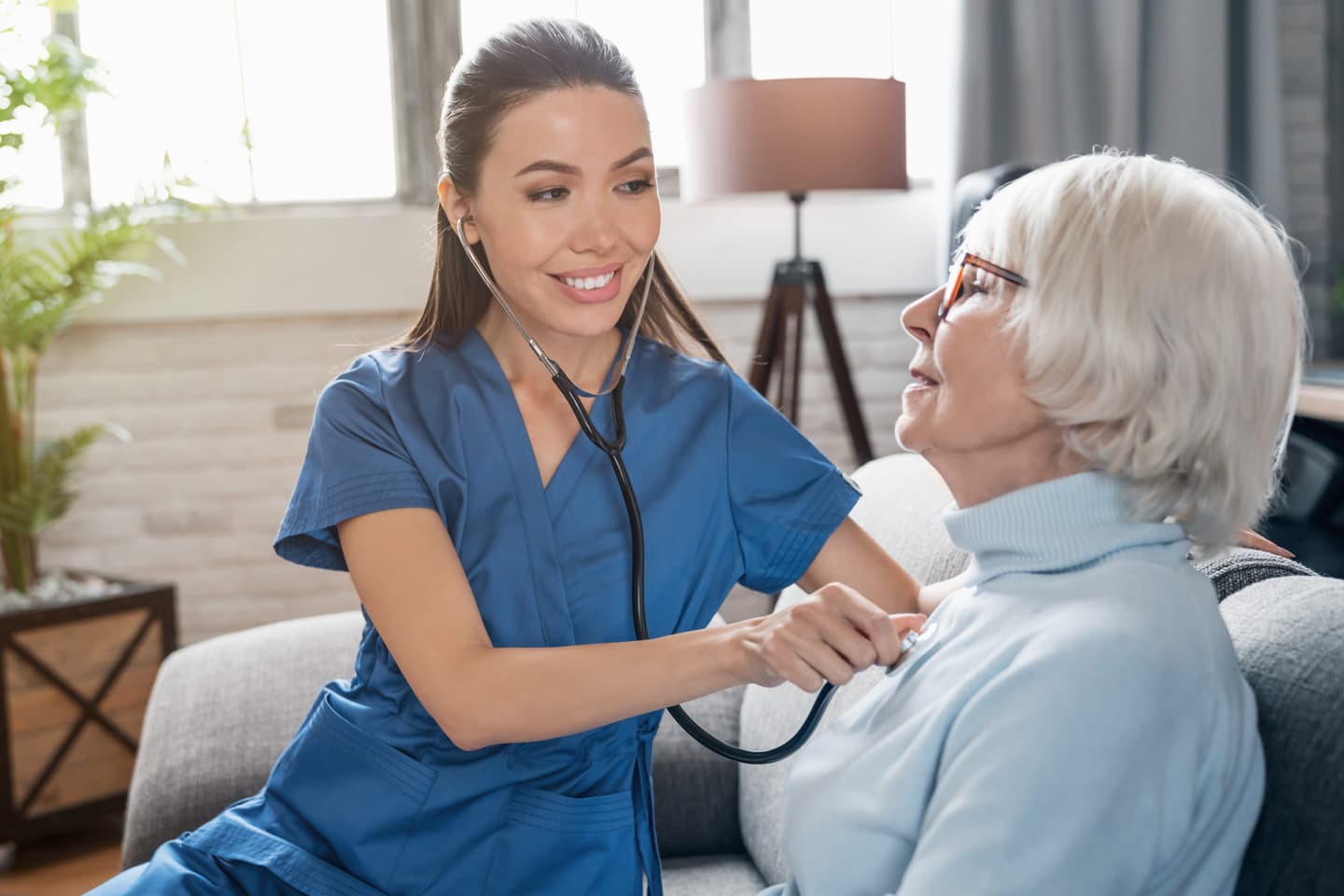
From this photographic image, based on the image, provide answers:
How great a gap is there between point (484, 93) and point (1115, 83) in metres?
2.13

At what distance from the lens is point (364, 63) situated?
3170 mm

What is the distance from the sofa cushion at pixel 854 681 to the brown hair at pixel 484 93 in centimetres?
42

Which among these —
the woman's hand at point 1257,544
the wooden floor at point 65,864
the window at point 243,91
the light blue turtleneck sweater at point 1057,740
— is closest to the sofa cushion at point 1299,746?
the light blue turtleneck sweater at point 1057,740

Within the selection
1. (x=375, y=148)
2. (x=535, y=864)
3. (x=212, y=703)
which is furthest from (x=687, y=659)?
(x=375, y=148)

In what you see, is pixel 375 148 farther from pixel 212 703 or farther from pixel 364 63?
pixel 212 703

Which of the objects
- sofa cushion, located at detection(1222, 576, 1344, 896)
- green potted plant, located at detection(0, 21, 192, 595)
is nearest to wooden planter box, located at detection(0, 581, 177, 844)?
green potted plant, located at detection(0, 21, 192, 595)

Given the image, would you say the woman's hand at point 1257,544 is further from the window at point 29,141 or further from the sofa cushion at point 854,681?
the window at point 29,141

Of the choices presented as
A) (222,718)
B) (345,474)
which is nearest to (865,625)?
(345,474)

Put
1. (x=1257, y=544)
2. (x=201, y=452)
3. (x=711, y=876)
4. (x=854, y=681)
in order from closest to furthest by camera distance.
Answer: (x=1257, y=544) → (x=854, y=681) → (x=711, y=876) → (x=201, y=452)

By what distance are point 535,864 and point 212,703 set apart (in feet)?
2.22

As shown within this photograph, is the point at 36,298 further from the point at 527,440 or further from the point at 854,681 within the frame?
the point at 854,681

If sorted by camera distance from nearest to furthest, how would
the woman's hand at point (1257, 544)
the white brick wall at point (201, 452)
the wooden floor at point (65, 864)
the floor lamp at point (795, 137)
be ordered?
the woman's hand at point (1257, 544) → the wooden floor at point (65, 864) → the floor lamp at point (795, 137) → the white brick wall at point (201, 452)

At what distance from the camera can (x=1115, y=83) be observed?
2912 mm

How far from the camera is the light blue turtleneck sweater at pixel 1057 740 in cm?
71
